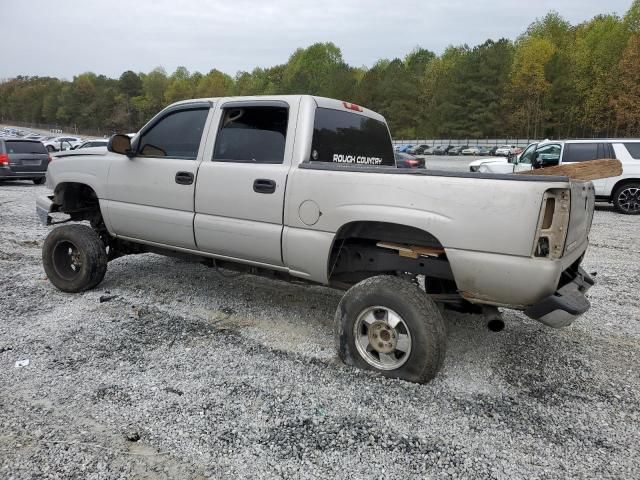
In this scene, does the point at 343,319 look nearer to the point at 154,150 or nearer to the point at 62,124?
the point at 154,150

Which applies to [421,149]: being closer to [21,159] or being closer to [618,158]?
[618,158]

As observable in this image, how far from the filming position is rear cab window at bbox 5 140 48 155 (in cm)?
1462

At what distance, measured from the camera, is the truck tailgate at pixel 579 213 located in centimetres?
286

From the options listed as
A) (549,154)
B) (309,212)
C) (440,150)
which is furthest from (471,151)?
(309,212)

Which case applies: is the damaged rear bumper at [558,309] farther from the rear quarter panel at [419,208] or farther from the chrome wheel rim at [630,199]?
the chrome wheel rim at [630,199]

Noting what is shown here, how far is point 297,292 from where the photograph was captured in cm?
507

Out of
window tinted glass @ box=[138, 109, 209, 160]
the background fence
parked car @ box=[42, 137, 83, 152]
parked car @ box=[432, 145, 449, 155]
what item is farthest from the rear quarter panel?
the background fence

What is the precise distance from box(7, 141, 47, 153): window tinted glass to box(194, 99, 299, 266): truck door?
13678mm

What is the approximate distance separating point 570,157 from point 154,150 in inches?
417

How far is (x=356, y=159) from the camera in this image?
13.8 feet

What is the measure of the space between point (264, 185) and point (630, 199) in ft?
35.3

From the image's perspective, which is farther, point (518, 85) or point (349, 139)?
point (518, 85)

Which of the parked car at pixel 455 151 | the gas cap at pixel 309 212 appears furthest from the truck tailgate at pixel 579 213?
the parked car at pixel 455 151

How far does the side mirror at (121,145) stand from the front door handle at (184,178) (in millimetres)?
666
